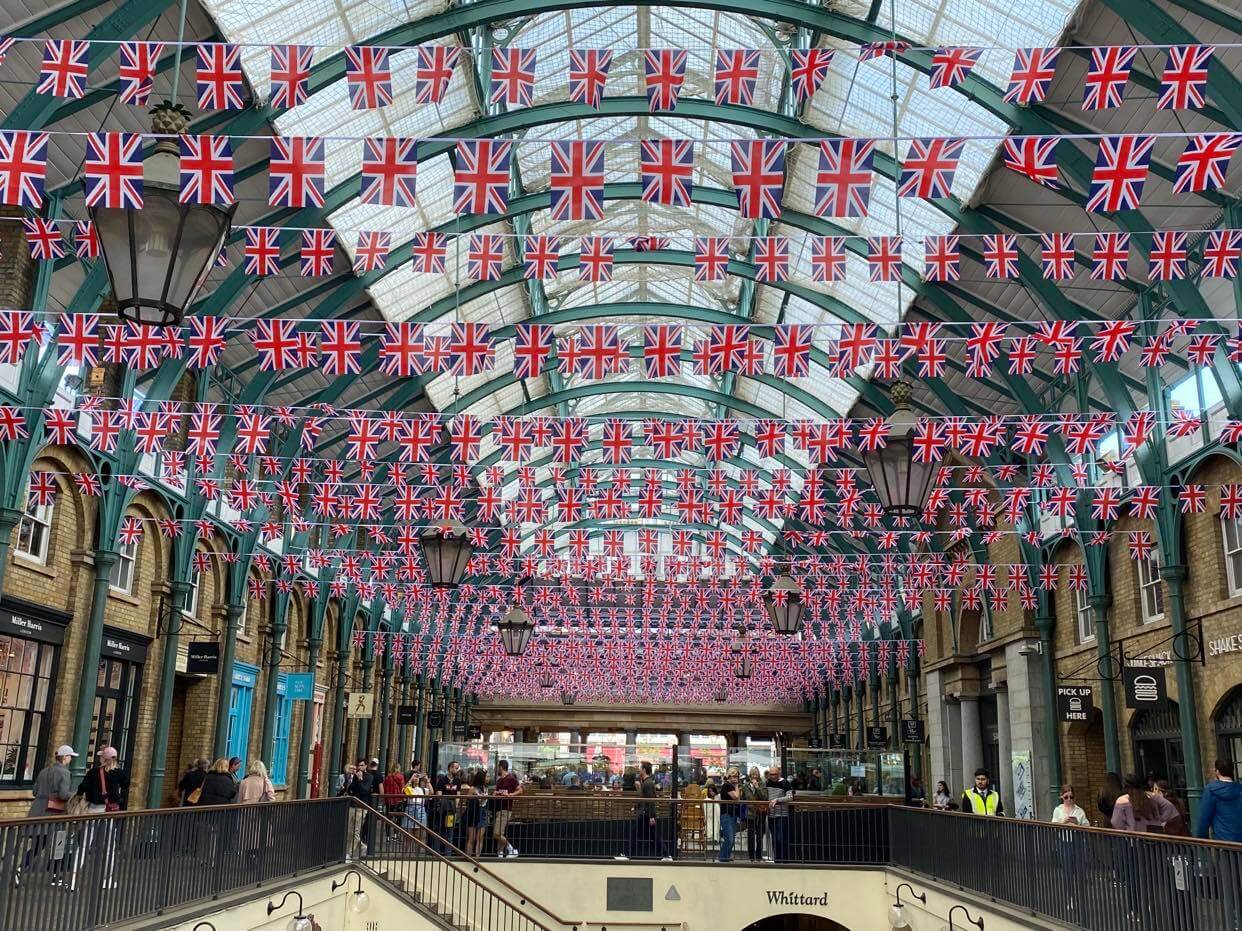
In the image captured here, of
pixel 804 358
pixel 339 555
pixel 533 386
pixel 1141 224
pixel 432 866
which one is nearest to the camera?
pixel 804 358

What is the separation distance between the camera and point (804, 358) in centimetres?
1513

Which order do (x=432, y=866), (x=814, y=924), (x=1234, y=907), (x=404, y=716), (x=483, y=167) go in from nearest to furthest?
(x=1234, y=907) → (x=483, y=167) → (x=432, y=866) → (x=814, y=924) → (x=404, y=716)

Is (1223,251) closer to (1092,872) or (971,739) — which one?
(1092,872)

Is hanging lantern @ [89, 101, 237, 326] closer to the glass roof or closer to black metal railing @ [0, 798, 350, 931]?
black metal railing @ [0, 798, 350, 931]

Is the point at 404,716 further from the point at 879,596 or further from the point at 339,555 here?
the point at 879,596

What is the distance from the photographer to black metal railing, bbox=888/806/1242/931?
30.4 feet

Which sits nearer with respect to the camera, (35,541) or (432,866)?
(35,541)

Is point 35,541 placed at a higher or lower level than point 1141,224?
lower

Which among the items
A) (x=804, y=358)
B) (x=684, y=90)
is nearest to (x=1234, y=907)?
(x=804, y=358)

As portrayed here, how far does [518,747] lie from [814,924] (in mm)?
7892

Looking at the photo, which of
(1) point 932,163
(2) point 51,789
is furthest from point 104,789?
(1) point 932,163

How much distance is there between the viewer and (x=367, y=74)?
9.31 meters

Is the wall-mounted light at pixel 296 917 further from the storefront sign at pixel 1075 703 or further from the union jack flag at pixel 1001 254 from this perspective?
the storefront sign at pixel 1075 703

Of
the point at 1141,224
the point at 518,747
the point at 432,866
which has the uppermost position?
the point at 1141,224
